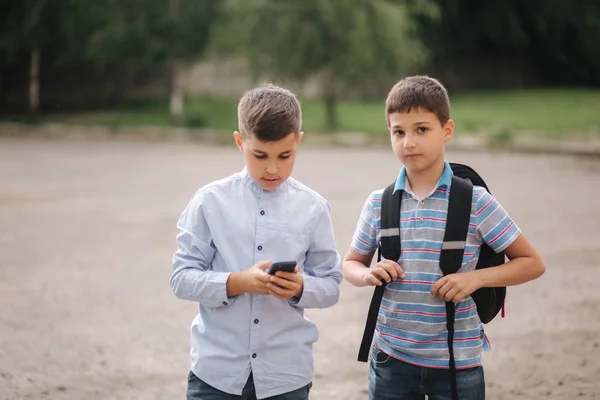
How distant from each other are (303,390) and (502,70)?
1636 inches

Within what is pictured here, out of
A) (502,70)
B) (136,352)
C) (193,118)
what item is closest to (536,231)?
(136,352)

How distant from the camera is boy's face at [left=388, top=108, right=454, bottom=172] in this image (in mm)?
2916

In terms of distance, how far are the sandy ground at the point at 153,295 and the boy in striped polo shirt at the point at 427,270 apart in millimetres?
1769

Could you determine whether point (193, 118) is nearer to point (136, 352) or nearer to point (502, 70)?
point (136, 352)

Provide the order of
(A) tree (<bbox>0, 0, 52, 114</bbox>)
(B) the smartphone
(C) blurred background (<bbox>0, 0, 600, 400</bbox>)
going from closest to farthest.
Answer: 1. (B) the smartphone
2. (C) blurred background (<bbox>0, 0, 600, 400</bbox>)
3. (A) tree (<bbox>0, 0, 52, 114</bbox>)

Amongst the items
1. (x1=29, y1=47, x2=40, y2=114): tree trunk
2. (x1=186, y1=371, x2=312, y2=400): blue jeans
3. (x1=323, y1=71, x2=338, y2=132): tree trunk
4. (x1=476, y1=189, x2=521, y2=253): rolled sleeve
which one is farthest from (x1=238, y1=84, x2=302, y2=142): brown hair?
(x1=29, y1=47, x2=40, y2=114): tree trunk

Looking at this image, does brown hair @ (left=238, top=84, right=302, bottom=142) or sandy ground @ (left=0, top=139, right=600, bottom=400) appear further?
sandy ground @ (left=0, top=139, right=600, bottom=400)

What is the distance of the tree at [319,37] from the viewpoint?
21.4m

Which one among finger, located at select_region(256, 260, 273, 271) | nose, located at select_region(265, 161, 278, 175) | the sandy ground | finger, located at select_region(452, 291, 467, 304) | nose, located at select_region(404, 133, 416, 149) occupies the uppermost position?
nose, located at select_region(404, 133, 416, 149)

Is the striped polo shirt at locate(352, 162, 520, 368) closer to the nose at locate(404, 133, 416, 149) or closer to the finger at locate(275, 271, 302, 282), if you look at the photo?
the nose at locate(404, 133, 416, 149)

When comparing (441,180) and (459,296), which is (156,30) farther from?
(459,296)

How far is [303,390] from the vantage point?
9.53ft

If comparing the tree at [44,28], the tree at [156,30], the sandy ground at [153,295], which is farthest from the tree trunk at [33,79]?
the sandy ground at [153,295]

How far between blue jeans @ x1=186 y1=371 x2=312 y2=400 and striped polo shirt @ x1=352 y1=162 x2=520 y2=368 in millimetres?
330
